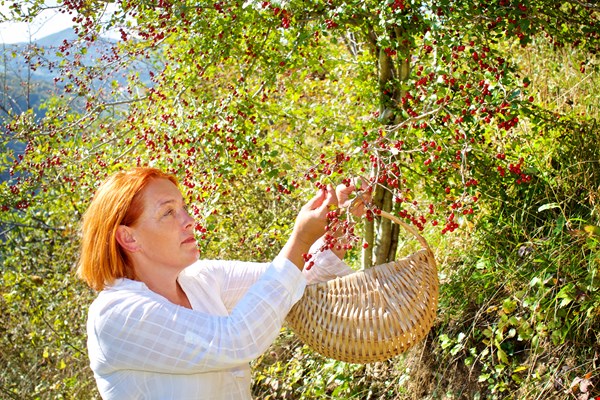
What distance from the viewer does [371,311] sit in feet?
6.93

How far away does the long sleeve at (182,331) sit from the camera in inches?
76.6

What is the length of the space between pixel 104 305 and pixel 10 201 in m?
2.27

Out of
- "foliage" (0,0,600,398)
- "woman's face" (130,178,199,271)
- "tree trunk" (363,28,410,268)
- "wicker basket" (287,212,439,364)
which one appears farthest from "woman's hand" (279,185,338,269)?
"tree trunk" (363,28,410,268)

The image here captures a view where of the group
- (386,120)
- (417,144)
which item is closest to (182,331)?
(417,144)

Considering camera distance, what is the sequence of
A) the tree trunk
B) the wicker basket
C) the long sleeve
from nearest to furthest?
the long sleeve < the wicker basket < the tree trunk

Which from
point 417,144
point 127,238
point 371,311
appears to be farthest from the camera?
point 417,144

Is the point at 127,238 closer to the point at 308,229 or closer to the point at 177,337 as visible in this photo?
the point at 177,337

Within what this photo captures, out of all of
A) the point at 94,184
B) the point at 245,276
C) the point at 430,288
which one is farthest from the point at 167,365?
the point at 94,184

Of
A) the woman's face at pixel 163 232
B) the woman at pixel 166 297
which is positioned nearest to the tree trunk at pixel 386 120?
the woman at pixel 166 297

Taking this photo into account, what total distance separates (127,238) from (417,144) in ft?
5.16

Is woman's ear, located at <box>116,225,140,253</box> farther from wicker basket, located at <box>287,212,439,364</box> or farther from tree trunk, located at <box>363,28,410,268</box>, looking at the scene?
tree trunk, located at <box>363,28,410,268</box>

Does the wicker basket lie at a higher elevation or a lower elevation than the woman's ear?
lower

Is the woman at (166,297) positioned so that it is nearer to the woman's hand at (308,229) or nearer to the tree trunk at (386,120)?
the woman's hand at (308,229)

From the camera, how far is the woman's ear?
2.21 m
